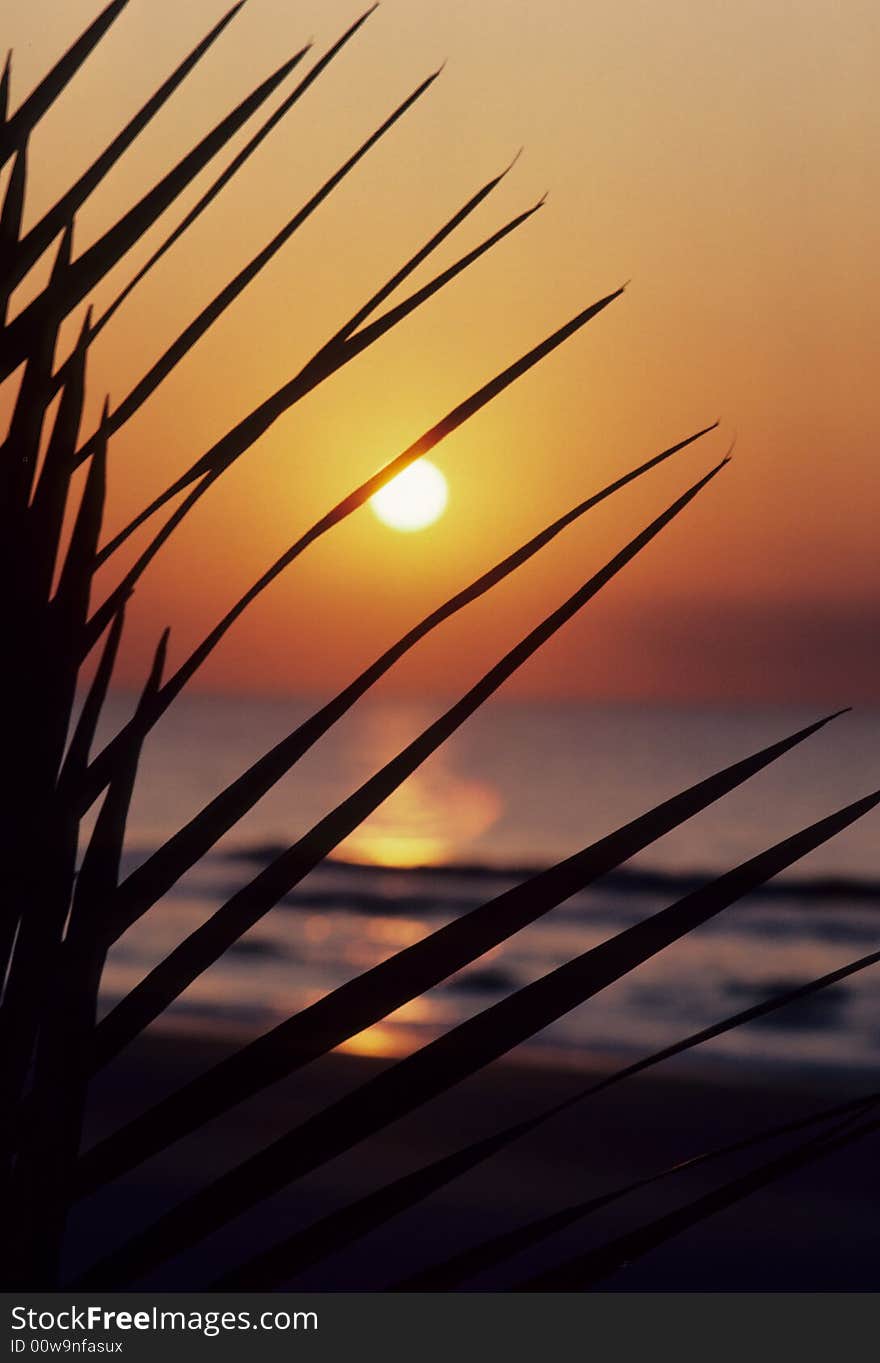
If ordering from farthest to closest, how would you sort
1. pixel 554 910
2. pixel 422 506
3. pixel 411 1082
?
pixel 554 910, pixel 422 506, pixel 411 1082

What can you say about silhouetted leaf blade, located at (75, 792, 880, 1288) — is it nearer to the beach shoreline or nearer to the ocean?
the beach shoreline

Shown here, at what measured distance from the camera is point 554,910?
7395mm

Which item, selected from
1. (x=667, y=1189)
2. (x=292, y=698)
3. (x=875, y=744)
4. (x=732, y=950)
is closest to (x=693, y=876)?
(x=732, y=950)

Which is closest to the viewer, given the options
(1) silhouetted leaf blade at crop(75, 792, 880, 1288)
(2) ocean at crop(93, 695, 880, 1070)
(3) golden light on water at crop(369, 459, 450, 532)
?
(1) silhouetted leaf blade at crop(75, 792, 880, 1288)

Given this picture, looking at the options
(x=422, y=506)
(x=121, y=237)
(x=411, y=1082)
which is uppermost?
(x=422, y=506)

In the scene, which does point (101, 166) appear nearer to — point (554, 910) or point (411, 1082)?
point (411, 1082)

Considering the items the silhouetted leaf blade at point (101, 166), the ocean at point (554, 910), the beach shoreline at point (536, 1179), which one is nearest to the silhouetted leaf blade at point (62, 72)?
the silhouetted leaf blade at point (101, 166)

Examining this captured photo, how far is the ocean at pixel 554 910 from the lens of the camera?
344 inches

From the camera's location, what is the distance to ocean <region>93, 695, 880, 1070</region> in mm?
8727

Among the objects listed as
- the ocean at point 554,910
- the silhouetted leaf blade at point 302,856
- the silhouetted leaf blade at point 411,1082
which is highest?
the ocean at point 554,910

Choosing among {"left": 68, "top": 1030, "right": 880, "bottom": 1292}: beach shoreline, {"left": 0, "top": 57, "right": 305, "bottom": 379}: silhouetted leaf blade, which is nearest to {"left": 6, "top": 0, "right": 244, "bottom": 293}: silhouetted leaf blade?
{"left": 0, "top": 57, "right": 305, "bottom": 379}: silhouetted leaf blade

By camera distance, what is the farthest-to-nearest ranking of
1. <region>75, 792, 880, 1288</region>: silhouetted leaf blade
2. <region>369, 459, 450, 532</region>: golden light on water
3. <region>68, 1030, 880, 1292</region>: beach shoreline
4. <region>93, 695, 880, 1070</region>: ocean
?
<region>93, 695, 880, 1070</region>: ocean
<region>68, 1030, 880, 1292</region>: beach shoreline
<region>369, 459, 450, 532</region>: golden light on water
<region>75, 792, 880, 1288</region>: silhouetted leaf blade

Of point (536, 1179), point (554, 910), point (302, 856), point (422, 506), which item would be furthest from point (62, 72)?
point (554, 910)

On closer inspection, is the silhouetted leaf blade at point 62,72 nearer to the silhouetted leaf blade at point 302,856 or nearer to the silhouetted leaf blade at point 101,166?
the silhouetted leaf blade at point 101,166
